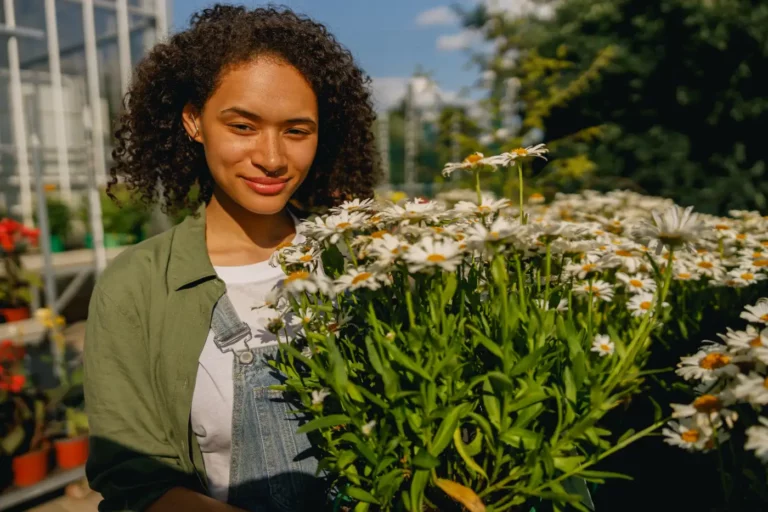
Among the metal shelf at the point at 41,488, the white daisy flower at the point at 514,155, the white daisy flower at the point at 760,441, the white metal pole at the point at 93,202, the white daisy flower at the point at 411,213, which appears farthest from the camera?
the white metal pole at the point at 93,202

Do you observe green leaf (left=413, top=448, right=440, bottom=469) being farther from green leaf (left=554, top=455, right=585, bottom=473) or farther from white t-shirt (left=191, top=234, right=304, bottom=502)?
white t-shirt (left=191, top=234, right=304, bottom=502)

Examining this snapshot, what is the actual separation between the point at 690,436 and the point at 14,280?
4.17m

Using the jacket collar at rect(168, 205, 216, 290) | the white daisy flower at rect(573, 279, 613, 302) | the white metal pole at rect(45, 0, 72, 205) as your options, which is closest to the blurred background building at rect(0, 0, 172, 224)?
the white metal pole at rect(45, 0, 72, 205)

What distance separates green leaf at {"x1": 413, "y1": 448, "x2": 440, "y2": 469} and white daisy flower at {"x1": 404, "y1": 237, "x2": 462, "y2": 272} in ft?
0.85

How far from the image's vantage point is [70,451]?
3.40 meters

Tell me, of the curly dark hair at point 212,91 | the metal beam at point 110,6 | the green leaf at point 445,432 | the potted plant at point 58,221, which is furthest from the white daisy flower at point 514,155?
the potted plant at point 58,221

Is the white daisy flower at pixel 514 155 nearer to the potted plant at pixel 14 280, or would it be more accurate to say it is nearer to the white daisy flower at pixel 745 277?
the white daisy flower at pixel 745 277

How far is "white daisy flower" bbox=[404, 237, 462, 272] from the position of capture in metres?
0.86

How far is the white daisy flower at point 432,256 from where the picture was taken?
86cm

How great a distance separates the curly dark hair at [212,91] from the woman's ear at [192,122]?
1.1 inches

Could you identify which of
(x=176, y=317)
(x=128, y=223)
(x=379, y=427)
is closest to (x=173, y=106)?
(x=176, y=317)

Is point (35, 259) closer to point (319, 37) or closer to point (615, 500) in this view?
point (319, 37)

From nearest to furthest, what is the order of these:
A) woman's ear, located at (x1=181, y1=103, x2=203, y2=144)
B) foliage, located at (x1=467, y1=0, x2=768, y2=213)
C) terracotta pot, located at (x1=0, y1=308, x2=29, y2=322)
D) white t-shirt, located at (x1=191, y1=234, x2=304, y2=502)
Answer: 1. white t-shirt, located at (x1=191, y1=234, x2=304, y2=502)
2. woman's ear, located at (x1=181, y1=103, x2=203, y2=144)
3. terracotta pot, located at (x1=0, y1=308, x2=29, y2=322)
4. foliage, located at (x1=467, y1=0, x2=768, y2=213)

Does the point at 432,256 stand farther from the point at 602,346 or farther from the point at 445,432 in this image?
the point at 602,346
